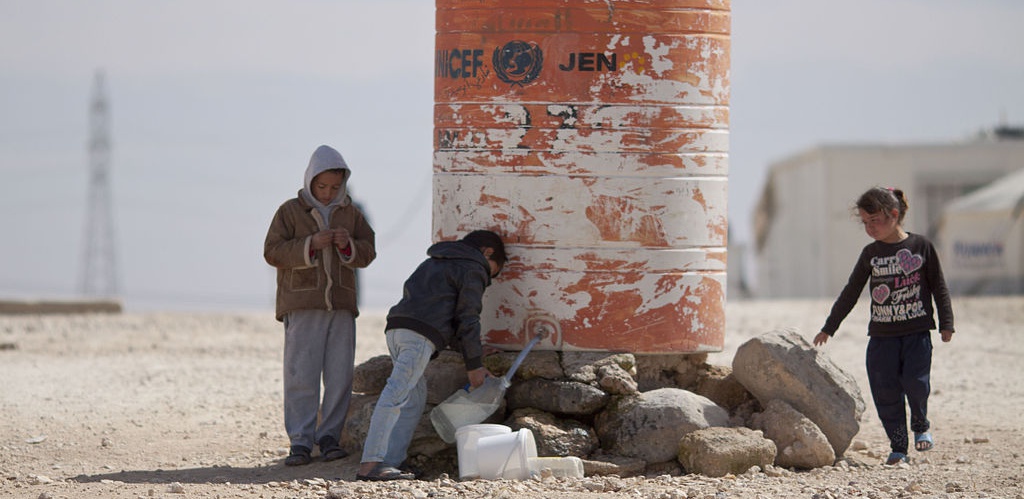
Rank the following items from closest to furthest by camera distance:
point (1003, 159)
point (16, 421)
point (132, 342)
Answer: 1. point (16, 421)
2. point (132, 342)
3. point (1003, 159)

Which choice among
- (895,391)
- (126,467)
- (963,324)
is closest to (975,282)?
(963,324)

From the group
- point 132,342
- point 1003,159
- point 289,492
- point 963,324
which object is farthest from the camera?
point 1003,159

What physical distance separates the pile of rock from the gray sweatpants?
0.14m

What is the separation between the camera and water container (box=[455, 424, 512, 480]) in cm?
748

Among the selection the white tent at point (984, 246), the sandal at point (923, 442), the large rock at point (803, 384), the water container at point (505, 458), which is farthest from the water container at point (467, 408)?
the white tent at point (984, 246)

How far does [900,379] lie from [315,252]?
325 cm

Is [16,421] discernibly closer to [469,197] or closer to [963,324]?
[469,197]

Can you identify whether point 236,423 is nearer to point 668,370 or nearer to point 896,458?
point 668,370

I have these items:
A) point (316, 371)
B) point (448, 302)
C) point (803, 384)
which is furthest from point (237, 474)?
point (803, 384)

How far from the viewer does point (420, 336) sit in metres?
7.61

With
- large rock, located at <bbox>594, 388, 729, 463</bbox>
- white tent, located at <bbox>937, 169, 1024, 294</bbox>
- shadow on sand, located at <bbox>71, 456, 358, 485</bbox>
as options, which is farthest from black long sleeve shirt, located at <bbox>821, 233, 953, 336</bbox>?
white tent, located at <bbox>937, 169, 1024, 294</bbox>

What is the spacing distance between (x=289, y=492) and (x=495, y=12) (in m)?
2.85

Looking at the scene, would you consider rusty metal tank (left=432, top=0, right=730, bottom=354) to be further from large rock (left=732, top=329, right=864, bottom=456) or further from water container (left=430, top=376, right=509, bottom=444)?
water container (left=430, top=376, right=509, bottom=444)

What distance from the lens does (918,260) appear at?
8148 millimetres
